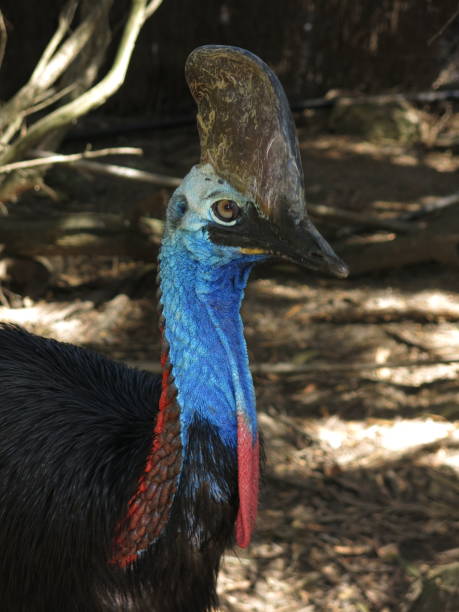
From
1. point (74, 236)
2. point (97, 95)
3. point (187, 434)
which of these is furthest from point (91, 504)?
point (74, 236)

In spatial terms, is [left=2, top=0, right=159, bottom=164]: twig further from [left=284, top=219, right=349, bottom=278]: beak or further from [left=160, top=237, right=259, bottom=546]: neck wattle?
[left=284, top=219, right=349, bottom=278]: beak

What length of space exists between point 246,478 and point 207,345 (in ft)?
0.92

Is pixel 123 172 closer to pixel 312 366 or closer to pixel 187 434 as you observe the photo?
pixel 312 366

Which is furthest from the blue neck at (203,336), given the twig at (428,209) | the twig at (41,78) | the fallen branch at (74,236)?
the twig at (428,209)

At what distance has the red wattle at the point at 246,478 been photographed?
173cm

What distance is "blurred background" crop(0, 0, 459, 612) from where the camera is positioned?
2928mm

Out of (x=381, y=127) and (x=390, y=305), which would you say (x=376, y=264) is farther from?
(x=381, y=127)

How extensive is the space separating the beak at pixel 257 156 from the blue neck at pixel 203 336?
10 cm

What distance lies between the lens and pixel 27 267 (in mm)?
4387

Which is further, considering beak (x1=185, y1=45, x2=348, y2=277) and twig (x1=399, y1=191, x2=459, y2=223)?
twig (x1=399, y1=191, x2=459, y2=223)

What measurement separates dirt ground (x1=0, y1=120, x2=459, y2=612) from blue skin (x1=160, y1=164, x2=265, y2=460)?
106 centimetres

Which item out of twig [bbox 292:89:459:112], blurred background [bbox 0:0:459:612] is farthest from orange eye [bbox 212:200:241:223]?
twig [bbox 292:89:459:112]

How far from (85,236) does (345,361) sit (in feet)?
4.60

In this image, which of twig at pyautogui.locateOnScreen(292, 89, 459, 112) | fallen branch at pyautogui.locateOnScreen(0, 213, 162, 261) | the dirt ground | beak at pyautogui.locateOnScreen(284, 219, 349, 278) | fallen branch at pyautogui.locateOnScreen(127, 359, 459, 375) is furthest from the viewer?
twig at pyautogui.locateOnScreen(292, 89, 459, 112)
